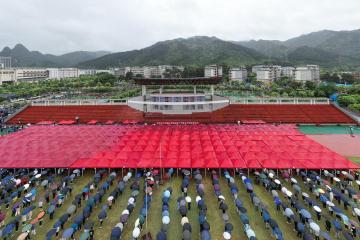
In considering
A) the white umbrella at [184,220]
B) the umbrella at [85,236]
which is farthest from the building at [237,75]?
the umbrella at [85,236]

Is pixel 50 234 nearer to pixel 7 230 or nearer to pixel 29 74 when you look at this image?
pixel 7 230

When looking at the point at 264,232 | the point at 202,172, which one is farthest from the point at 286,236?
the point at 202,172

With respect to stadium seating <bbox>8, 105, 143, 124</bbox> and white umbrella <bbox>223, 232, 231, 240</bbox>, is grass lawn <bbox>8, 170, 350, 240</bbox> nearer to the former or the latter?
white umbrella <bbox>223, 232, 231, 240</bbox>

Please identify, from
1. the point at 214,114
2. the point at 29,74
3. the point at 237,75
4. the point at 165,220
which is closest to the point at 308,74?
the point at 237,75

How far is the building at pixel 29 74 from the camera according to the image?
13600 centimetres

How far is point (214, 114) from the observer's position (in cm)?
4281

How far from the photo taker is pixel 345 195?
55.3 feet

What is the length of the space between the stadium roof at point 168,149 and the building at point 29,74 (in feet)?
432

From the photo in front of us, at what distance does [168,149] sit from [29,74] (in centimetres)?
15832

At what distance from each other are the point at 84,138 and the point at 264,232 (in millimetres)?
22776

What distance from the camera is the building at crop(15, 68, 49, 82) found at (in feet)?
446

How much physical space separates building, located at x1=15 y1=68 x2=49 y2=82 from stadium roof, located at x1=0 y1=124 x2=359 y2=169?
132m

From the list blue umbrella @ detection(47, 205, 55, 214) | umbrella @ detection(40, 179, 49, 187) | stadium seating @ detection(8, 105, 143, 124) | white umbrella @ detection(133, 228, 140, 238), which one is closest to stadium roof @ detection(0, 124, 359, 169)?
umbrella @ detection(40, 179, 49, 187)

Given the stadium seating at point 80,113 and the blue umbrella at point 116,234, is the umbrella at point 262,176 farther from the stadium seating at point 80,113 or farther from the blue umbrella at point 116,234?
the stadium seating at point 80,113
